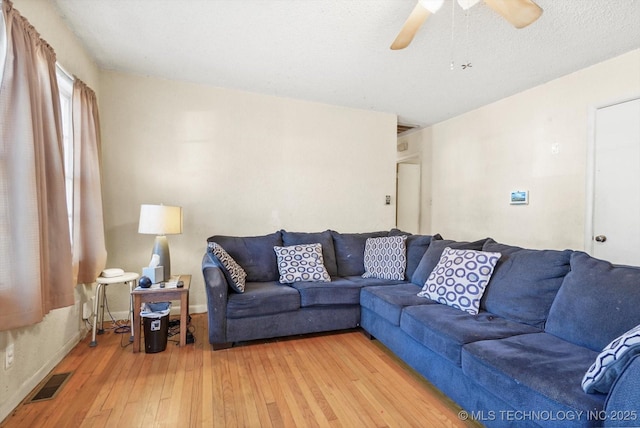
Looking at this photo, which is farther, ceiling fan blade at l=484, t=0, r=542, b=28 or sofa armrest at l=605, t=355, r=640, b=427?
ceiling fan blade at l=484, t=0, r=542, b=28

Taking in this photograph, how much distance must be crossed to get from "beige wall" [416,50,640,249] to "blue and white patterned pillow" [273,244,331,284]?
2.36 meters

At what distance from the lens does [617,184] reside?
9.13 ft

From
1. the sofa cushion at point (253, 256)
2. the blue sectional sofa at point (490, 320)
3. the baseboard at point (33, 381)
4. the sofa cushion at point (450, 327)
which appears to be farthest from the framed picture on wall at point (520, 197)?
the baseboard at point (33, 381)

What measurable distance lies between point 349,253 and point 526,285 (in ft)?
5.82

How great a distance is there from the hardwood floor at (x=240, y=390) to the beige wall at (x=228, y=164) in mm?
1186

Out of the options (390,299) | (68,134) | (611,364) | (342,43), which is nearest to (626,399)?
(611,364)

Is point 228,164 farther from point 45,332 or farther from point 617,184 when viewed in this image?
point 617,184

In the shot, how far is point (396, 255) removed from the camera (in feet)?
10.4

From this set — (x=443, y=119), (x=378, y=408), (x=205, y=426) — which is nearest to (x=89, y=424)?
(x=205, y=426)

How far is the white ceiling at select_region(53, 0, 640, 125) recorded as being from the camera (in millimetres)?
2148

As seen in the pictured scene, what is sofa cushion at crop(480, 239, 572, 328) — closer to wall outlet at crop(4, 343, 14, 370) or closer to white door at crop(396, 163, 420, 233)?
wall outlet at crop(4, 343, 14, 370)

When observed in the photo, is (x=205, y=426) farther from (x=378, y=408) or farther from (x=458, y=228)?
(x=458, y=228)

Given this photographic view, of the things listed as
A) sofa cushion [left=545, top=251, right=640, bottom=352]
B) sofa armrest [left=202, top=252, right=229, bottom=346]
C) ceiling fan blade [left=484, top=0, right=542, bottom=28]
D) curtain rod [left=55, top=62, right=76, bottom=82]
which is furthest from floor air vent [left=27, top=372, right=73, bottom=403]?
ceiling fan blade [left=484, top=0, right=542, bottom=28]

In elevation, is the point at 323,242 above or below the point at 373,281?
above
